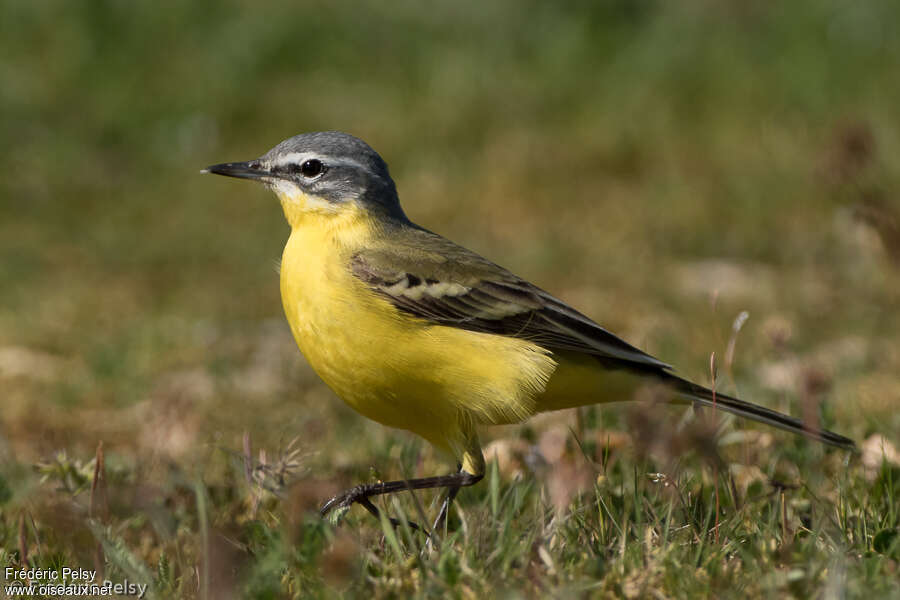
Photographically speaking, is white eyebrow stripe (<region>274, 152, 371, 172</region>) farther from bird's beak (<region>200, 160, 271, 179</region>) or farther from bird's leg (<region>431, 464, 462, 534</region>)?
bird's leg (<region>431, 464, 462, 534</region>)

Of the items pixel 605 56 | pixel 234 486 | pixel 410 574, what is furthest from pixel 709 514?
pixel 605 56

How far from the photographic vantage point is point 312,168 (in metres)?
5.36

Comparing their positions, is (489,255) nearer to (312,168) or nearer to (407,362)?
(312,168)

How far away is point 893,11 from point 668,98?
328 cm

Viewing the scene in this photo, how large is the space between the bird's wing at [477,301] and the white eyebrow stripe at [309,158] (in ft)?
1.56

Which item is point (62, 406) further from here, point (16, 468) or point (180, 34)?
point (180, 34)

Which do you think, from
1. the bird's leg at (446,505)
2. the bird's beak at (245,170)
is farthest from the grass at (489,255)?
the bird's beak at (245,170)

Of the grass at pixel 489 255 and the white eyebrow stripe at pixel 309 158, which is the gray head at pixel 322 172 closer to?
the white eyebrow stripe at pixel 309 158

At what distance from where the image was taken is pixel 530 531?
3.68 metres

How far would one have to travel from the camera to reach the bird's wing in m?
4.82

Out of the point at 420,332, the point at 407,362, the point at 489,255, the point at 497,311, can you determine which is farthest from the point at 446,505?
the point at 489,255

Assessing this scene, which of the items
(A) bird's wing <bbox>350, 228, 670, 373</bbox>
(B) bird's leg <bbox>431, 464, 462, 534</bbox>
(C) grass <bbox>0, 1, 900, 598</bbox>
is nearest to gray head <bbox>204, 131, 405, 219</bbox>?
(A) bird's wing <bbox>350, 228, 670, 373</bbox>

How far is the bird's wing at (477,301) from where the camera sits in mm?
4820

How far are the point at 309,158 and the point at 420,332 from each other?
1.20m
